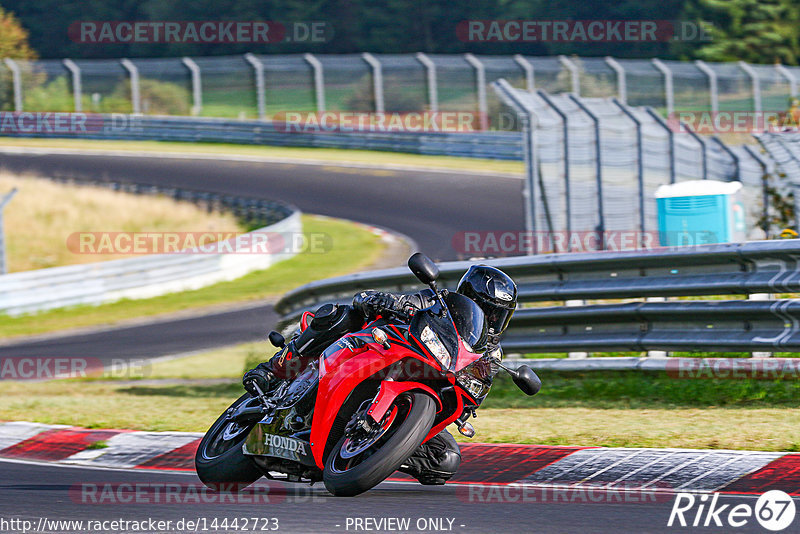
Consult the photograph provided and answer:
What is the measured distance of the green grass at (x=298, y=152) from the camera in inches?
1166

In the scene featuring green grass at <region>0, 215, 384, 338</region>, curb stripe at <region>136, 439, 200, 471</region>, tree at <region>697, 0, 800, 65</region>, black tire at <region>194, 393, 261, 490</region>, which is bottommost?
green grass at <region>0, 215, 384, 338</region>

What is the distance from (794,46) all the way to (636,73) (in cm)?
1828

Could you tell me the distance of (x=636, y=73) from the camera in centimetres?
2806

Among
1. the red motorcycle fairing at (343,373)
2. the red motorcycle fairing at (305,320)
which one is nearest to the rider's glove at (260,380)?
the red motorcycle fairing at (305,320)

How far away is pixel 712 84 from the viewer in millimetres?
27484

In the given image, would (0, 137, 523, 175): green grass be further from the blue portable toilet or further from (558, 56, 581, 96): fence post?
the blue portable toilet

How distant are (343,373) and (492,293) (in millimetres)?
865

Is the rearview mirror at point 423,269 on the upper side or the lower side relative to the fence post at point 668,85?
lower

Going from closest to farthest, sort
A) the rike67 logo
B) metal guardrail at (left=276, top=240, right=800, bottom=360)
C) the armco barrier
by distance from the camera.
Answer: the rike67 logo < metal guardrail at (left=276, top=240, right=800, bottom=360) < the armco barrier

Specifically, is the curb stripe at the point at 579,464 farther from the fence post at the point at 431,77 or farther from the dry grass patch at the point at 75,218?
the fence post at the point at 431,77

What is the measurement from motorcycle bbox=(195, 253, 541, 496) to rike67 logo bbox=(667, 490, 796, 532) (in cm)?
91

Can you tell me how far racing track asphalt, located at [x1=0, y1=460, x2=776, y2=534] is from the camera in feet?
16.4

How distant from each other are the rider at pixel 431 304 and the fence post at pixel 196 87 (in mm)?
29583

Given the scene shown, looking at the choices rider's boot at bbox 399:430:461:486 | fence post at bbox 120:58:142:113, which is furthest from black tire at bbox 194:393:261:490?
fence post at bbox 120:58:142:113
